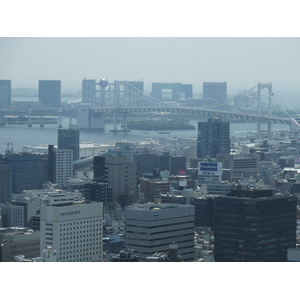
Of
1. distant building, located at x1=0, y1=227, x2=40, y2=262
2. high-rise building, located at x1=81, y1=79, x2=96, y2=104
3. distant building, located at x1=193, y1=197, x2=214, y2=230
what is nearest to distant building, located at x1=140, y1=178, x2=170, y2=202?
distant building, located at x1=193, y1=197, x2=214, y2=230

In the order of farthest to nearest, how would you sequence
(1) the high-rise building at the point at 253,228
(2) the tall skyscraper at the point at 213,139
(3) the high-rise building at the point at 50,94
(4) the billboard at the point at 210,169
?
1. (3) the high-rise building at the point at 50,94
2. (2) the tall skyscraper at the point at 213,139
3. (4) the billboard at the point at 210,169
4. (1) the high-rise building at the point at 253,228

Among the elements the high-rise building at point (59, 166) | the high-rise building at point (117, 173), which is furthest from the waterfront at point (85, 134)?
the high-rise building at point (117, 173)

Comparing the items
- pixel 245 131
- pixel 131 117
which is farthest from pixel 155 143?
pixel 131 117

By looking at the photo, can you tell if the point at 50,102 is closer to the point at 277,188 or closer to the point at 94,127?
the point at 94,127

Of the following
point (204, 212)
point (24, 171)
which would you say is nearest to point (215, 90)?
point (24, 171)

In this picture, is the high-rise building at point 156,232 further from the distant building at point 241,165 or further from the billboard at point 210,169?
the distant building at point 241,165

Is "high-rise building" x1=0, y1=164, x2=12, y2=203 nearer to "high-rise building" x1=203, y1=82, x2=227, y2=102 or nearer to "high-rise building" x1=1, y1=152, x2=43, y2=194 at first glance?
"high-rise building" x1=1, y1=152, x2=43, y2=194

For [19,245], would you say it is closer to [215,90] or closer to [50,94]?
[215,90]
